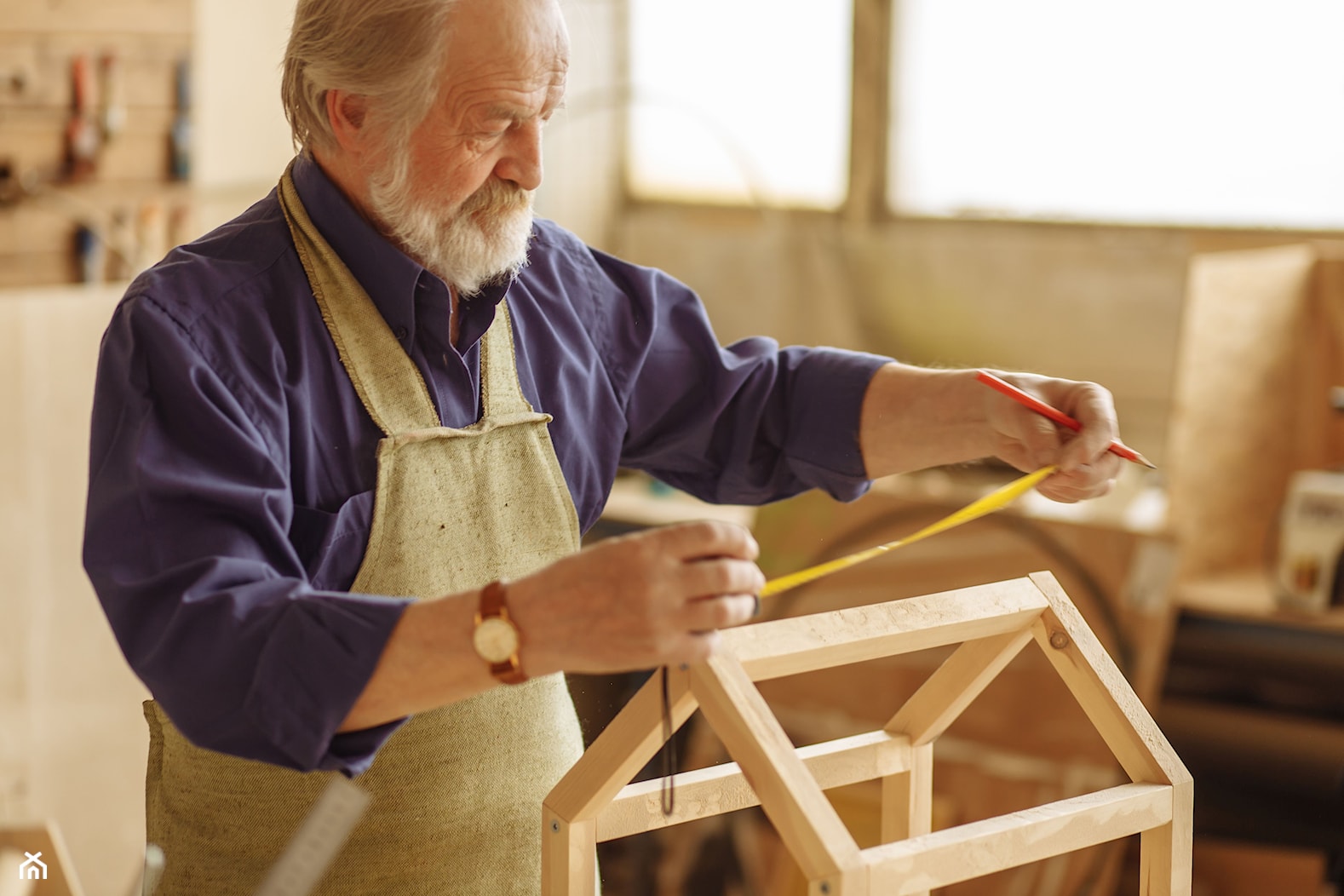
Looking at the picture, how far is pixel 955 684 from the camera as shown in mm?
1115

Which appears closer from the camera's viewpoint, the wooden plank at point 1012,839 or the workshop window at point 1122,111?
the wooden plank at point 1012,839

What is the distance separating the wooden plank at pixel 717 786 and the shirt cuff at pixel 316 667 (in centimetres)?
25

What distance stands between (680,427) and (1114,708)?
51 centimetres

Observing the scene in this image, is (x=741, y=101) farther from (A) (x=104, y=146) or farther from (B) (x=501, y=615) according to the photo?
(B) (x=501, y=615)

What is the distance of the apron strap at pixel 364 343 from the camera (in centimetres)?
108

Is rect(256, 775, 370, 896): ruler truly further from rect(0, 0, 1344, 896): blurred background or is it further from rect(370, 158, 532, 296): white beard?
rect(0, 0, 1344, 896): blurred background

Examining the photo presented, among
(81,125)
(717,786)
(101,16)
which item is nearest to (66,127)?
(81,125)

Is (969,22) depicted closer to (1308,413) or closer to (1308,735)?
(1308,413)

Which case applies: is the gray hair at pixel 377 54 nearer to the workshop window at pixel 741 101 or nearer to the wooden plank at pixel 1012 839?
the wooden plank at pixel 1012 839

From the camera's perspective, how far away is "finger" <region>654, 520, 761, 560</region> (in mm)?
794

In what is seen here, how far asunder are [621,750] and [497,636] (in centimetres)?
17

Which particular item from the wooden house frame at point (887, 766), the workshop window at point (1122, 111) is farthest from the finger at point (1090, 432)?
the workshop window at point (1122, 111)

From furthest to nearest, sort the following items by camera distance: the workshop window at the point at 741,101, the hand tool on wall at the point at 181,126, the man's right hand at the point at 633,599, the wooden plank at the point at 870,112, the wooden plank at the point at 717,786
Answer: the workshop window at the point at 741,101 < the wooden plank at the point at 870,112 < the hand tool on wall at the point at 181,126 < the wooden plank at the point at 717,786 < the man's right hand at the point at 633,599

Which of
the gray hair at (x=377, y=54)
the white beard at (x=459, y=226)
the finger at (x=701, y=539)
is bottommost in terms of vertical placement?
the finger at (x=701, y=539)
